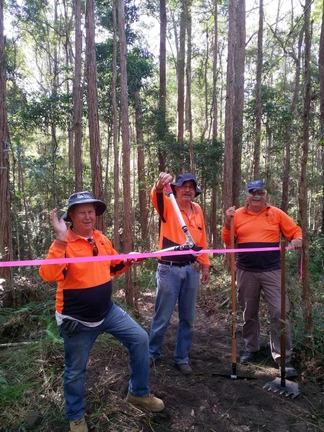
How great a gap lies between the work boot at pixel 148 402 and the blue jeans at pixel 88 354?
0.13 feet

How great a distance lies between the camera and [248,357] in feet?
13.6

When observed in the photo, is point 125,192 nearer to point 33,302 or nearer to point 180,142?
point 33,302

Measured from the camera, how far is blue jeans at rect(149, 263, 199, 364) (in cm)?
369

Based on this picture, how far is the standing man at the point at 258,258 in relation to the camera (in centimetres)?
388

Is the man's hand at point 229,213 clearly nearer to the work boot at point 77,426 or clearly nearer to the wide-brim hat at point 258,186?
the wide-brim hat at point 258,186

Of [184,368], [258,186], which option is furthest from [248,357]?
[258,186]

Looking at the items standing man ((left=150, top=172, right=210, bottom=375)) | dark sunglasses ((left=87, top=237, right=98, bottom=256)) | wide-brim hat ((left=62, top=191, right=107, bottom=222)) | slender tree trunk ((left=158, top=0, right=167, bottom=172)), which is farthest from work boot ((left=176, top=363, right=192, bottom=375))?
slender tree trunk ((left=158, top=0, right=167, bottom=172))

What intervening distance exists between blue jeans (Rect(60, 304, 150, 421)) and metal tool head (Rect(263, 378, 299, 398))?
1.29 m

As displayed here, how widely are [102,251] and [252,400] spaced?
2010 millimetres

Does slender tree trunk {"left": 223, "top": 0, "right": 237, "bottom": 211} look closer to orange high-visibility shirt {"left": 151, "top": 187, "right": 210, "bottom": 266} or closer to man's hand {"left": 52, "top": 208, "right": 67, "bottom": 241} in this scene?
orange high-visibility shirt {"left": 151, "top": 187, "right": 210, "bottom": 266}

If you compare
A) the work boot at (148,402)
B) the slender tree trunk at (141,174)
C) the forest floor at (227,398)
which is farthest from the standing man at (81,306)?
the slender tree trunk at (141,174)

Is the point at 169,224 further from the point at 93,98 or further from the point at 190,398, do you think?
the point at 93,98

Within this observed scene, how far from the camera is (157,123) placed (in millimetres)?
13664

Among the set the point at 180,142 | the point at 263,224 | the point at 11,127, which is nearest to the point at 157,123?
the point at 180,142
